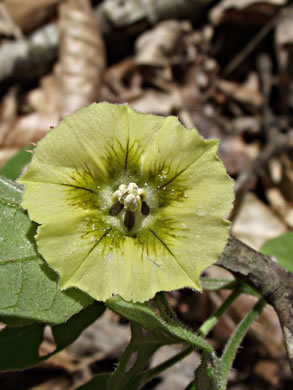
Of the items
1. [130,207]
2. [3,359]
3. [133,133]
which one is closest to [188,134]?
[133,133]

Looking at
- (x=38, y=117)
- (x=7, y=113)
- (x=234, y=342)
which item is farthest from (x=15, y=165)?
(x=7, y=113)

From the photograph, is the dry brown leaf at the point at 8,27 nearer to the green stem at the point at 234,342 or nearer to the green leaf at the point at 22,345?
the green leaf at the point at 22,345

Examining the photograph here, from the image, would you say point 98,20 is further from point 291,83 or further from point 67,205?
point 67,205

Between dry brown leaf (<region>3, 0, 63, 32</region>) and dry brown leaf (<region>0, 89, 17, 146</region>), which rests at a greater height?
dry brown leaf (<region>3, 0, 63, 32</region>)

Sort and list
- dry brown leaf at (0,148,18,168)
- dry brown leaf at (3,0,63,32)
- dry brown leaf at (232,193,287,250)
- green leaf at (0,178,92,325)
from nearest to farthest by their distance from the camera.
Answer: green leaf at (0,178,92,325), dry brown leaf at (232,193,287,250), dry brown leaf at (0,148,18,168), dry brown leaf at (3,0,63,32)

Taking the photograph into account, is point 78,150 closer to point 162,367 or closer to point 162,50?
point 162,367

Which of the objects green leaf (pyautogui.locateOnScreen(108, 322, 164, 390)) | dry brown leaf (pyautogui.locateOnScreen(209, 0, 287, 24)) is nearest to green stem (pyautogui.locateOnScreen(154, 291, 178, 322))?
green leaf (pyautogui.locateOnScreen(108, 322, 164, 390))

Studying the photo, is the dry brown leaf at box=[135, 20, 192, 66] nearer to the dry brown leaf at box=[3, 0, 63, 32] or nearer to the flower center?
the dry brown leaf at box=[3, 0, 63, 32]
